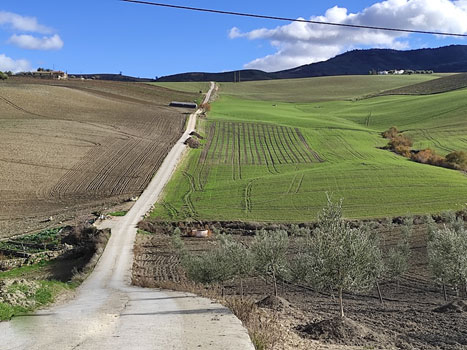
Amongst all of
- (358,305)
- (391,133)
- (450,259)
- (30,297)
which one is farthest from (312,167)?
(30,297)

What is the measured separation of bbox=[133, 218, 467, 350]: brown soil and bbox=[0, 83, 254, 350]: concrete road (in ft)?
7.11

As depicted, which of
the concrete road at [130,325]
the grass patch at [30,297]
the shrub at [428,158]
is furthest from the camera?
the shrub at [428,158]

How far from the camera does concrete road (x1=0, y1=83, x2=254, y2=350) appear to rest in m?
15.0

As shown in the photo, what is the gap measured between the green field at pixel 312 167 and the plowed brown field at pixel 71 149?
7.58m

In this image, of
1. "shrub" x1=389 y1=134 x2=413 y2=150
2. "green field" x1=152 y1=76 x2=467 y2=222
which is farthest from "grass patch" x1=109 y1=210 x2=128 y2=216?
"shrub" x1=389 y1=134 x2=413 y2=150

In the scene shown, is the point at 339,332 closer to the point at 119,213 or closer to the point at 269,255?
the point at 269,255

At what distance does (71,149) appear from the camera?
86.2 meters

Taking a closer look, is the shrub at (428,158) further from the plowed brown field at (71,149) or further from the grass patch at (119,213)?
the grass patch at (119,213)

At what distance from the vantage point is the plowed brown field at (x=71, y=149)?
215ft

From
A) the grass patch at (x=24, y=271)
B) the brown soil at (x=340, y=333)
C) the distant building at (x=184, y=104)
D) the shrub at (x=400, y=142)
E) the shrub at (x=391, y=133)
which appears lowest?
the grass patch at (x=24, y=271)

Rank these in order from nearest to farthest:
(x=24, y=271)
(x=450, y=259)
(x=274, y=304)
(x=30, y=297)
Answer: (x=274, y=304) → (x=30, y=297) → (x=450, y=259) → (x=24, y=271)

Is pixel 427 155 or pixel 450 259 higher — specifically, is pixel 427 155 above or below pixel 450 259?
above

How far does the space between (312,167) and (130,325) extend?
67.9 metres

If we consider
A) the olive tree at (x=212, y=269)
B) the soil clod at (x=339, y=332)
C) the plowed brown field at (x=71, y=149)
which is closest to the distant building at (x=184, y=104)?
the plowed brown field at (x=71, y=149)
